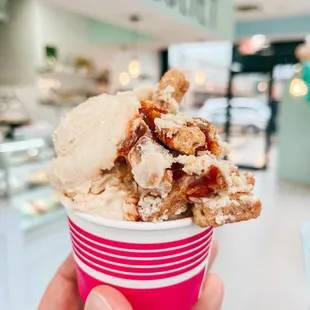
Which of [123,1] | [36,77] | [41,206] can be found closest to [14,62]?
[36,77]

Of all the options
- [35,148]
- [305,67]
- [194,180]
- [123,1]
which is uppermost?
[123,1]

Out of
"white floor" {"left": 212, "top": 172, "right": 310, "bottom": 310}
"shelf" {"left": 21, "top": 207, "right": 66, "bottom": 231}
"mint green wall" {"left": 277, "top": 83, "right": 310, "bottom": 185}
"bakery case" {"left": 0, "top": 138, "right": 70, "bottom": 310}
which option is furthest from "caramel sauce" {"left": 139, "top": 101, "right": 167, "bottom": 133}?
"mint green wall" {"left": 277, "top": 83, "right": 310, "bottom": 185}

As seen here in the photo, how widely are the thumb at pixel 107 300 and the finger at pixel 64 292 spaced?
0.29m

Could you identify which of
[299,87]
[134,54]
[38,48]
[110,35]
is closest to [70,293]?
[299,87]

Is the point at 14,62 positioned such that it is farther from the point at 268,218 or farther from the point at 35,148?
the point at 268,218

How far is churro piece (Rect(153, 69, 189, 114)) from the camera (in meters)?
0.81

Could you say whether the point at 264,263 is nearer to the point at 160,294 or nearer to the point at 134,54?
the point at 160,294

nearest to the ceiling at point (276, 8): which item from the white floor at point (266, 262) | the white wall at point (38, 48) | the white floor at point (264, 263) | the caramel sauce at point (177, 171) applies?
the white wall at point (38, 48)

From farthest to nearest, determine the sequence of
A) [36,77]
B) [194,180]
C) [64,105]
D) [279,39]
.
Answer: [279,39] < [64,105] < [36,77] < [194,180]

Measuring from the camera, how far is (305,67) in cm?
384

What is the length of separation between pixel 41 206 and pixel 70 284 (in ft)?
8.65

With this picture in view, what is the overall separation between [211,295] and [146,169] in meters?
0.47

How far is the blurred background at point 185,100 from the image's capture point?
2273 mm

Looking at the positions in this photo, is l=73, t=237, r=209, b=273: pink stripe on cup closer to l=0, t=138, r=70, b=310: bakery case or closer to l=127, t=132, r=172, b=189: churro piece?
l=127, t=132, r=172, b=189: churro piece
